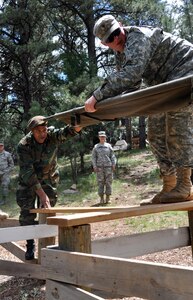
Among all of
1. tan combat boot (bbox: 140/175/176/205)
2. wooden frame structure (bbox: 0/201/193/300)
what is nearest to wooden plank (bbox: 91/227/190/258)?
wooden frame structure (bbox: 0/201/193/300)

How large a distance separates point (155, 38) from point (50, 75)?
16.3 metres

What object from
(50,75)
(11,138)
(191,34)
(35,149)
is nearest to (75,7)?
(50,75)

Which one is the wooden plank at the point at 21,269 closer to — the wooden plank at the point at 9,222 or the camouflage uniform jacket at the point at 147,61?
the wooden plank at the point at 9,222

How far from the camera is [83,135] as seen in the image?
1619 centimetres

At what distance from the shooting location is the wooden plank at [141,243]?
3.85 metres

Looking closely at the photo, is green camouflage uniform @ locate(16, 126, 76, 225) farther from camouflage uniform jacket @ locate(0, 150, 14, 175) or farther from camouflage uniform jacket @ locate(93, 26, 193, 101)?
camouflage uniform jacket @ locate(0, 150, 14, 175)

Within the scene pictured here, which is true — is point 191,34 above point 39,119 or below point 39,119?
above

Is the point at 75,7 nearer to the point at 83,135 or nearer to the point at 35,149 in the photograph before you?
Result: the point at 83,135

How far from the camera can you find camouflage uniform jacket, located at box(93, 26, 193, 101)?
2.99 metres

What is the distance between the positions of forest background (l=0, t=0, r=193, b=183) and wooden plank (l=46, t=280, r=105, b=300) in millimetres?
12719

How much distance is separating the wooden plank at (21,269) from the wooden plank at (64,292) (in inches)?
85.7

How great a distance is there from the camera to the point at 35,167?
5.55 meters

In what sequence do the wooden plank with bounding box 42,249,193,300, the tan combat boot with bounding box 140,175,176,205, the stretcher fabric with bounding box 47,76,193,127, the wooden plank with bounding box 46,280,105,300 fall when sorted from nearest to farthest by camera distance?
1. the wooden plank with bounding box 42,249,193,300
2. the wooden plank with bounding box 46,280,105,300
3. the stretcher fabric with bounding box 47,76,193,127
4. the tan combat boot with bounding box 140,175,176,205

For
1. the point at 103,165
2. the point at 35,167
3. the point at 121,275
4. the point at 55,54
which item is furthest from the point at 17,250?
the point at 55,54
